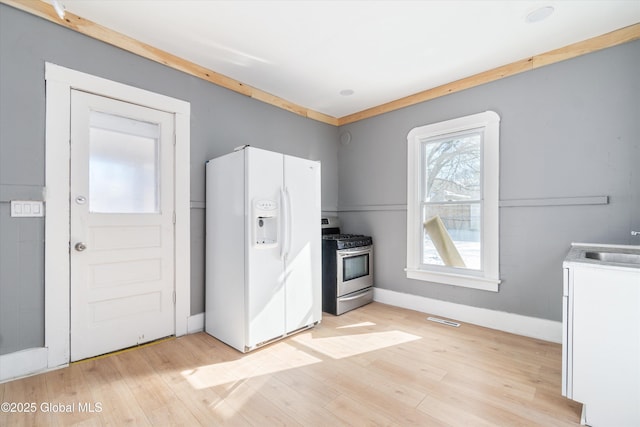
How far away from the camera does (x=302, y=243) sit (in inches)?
115

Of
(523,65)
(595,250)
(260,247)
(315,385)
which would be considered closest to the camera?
(315,385)

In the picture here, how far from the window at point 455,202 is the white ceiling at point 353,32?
24.9 inches

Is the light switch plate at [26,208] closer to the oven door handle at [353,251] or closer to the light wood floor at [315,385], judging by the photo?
the light wood floor at [315,385]

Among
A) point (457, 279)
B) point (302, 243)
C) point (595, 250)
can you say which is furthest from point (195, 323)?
→ point (595, 250)

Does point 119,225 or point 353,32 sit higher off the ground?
point 353,32

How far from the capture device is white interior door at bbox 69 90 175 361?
2.26 meters

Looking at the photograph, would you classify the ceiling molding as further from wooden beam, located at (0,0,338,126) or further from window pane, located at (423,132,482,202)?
window pane, located at (423,132,482,202)

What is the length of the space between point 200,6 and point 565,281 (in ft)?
9.95

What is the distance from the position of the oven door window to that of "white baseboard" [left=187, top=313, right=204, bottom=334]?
1.64m

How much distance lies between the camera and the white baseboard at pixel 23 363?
1.96 metres

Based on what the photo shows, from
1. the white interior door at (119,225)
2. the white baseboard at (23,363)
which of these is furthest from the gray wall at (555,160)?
the white baseboard at (23,363)

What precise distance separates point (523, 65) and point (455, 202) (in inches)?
57.9

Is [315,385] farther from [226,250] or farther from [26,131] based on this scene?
[26,131]

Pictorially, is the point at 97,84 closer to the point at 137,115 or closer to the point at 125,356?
the point at 137,115
